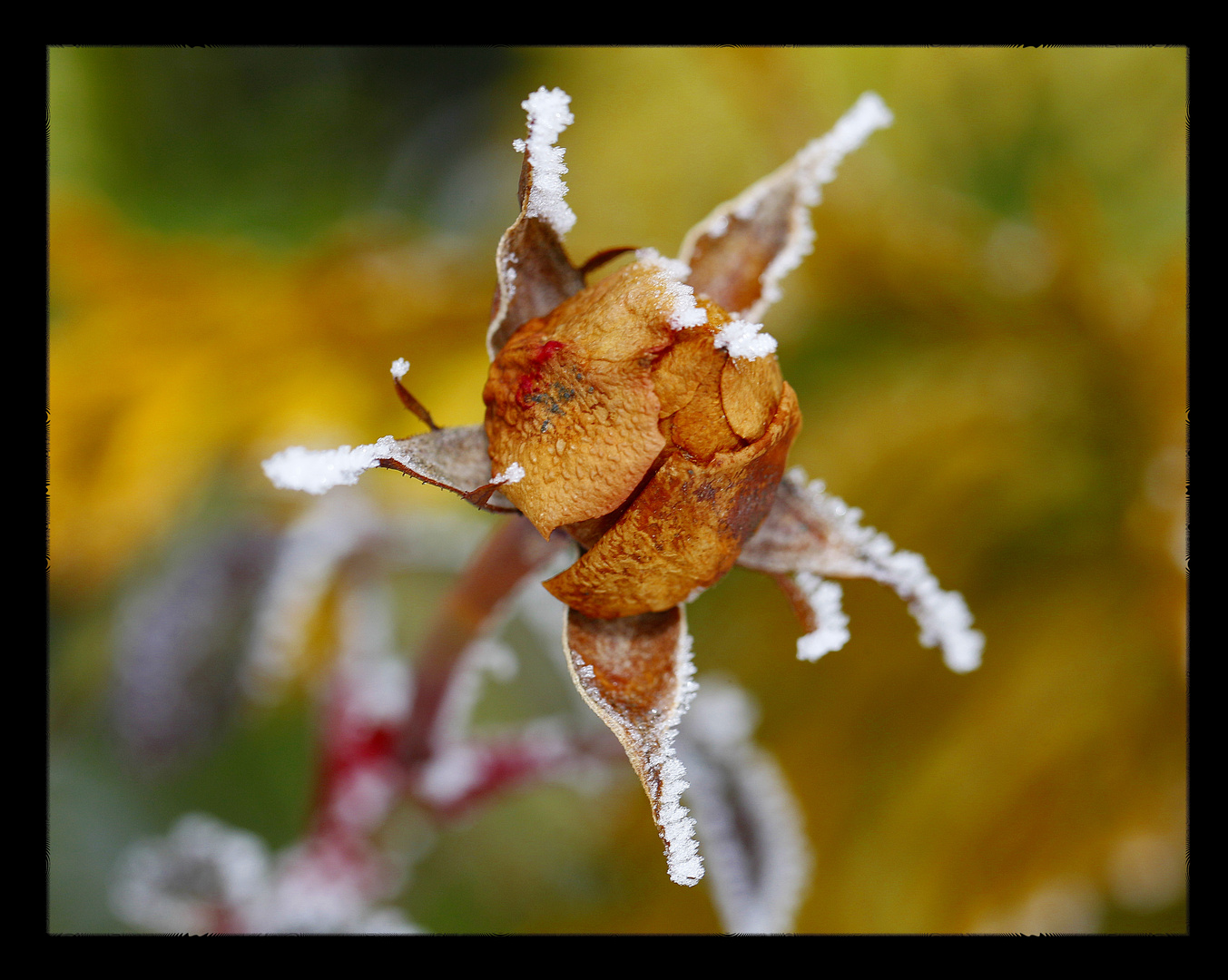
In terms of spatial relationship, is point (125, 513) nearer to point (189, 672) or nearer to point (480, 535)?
point (189, 672)

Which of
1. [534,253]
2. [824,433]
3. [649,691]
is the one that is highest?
[824,433]

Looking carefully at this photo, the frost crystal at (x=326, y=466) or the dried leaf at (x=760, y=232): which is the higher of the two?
the dried leaf at (x=760, y=232)

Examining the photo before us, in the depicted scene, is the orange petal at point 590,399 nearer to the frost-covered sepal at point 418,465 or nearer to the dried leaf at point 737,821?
the frost-covered sepal at point 418,465

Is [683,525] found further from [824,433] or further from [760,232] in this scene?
[824,433]

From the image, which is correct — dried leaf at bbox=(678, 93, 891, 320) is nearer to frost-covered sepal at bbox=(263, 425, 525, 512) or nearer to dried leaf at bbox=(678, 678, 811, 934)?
frost-covered sepal at bbox=(263, 425, 525, 512)

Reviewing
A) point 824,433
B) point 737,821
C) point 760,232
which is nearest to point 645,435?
point 760,232

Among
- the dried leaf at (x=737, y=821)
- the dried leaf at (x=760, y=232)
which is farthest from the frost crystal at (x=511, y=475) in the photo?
the dried leaf at (x=737, y=821)

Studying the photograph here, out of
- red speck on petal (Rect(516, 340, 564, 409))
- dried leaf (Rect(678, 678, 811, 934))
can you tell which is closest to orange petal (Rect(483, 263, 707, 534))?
red speck on petal (Rect(516, 340, 564, 409))
